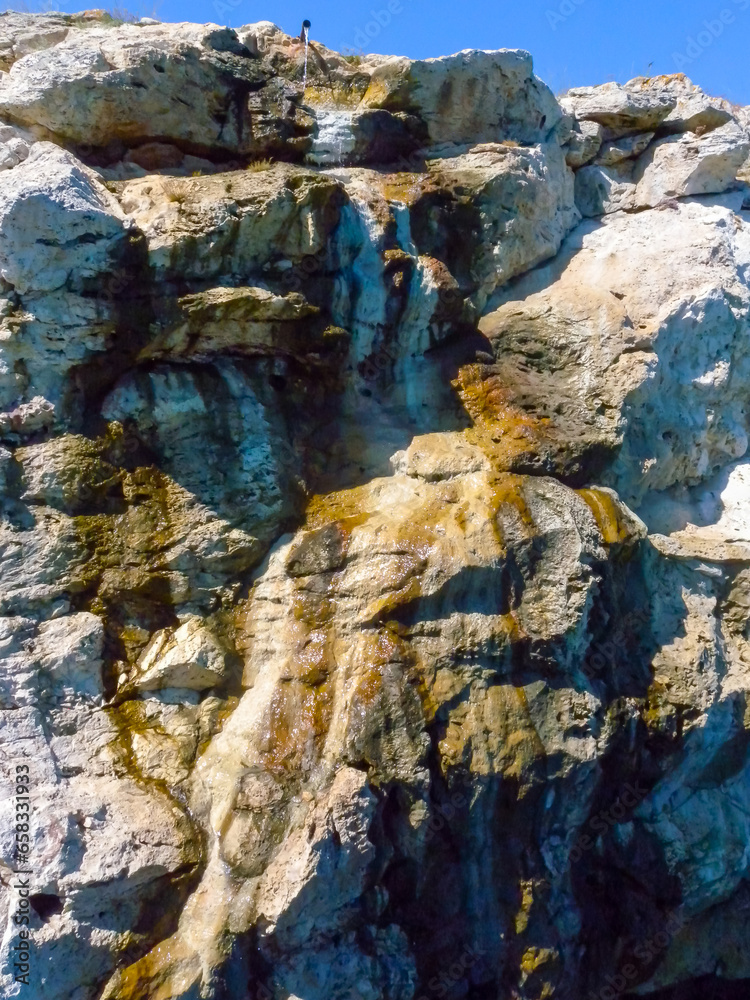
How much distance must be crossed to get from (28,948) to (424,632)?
3776mm

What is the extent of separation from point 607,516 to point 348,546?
2622mm

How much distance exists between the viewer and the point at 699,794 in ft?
24.5

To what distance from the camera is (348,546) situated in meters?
7.01

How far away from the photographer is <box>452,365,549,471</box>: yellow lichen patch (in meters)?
7.62

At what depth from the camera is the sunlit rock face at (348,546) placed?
5797mm

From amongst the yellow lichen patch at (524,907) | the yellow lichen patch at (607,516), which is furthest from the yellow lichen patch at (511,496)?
the yellow lichen patch at (524,907)

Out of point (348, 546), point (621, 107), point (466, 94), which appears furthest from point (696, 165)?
point (348, 546)

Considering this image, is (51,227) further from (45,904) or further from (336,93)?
(45,904)

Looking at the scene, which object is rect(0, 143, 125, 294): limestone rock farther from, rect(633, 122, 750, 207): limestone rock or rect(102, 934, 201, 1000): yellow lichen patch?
rect(633, 122, 750, 207): limestone rock

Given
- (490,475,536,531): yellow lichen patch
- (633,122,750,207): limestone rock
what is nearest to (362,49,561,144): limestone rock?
(633,122,750,207): limestone rock

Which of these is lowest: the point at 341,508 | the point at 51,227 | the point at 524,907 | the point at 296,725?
the point at 524,907

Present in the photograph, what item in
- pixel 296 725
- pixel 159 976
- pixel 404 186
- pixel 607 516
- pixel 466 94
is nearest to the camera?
pixel 159 976

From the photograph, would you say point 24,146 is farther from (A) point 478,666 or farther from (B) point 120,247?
(A) point 478,666

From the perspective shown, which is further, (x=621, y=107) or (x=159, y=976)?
(x=621, y=107)
